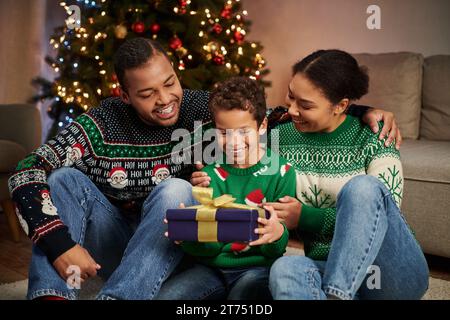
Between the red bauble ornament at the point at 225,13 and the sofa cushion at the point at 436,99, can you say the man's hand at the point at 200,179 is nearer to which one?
the sofa cushion at the point at 436,99

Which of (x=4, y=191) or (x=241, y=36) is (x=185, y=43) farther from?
(x=4, y=191)

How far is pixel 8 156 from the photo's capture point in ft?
8.29

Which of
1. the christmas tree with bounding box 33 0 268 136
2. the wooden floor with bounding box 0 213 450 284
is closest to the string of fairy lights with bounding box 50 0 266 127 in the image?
the christmas tree with bounding box 33 0 268 136

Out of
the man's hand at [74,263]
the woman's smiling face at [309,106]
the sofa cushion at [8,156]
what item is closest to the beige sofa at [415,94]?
the woman's smiling face at [309,106]

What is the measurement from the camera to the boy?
1.27m

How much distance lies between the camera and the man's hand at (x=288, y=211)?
1273mm

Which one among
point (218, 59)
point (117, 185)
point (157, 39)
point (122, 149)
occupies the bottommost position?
point (117, 185)

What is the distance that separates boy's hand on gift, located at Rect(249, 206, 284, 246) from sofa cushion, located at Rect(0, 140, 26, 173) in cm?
174

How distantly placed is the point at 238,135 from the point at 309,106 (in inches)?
8.2

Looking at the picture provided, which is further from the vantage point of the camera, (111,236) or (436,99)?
(436,99)

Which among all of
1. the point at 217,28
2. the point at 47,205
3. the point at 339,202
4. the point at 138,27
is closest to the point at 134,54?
the point at 47,205

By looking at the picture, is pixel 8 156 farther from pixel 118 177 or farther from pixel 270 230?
pixel 270 230

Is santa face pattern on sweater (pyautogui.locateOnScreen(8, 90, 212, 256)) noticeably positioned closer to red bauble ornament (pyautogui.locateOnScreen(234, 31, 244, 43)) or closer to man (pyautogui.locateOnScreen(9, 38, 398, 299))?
man (pyautogui.locateOnScreen(9, 38, 398, 299))

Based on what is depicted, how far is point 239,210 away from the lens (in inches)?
45.0
